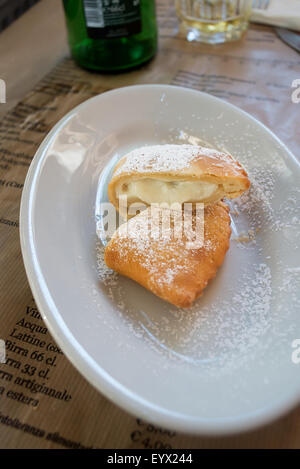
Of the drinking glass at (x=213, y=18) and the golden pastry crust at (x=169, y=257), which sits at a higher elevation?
the drinking glass at (x=213, y=18)

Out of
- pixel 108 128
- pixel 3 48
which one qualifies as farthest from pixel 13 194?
pixel 3 48

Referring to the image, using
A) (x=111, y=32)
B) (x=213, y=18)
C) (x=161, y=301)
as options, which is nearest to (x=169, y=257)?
(x=161, y=301)

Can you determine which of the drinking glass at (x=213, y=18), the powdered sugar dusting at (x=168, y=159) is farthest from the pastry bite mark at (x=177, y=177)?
the drinking glass at (x=213, y=18)

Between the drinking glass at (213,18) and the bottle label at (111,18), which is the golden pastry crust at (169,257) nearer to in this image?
the bottle label at (111,18)

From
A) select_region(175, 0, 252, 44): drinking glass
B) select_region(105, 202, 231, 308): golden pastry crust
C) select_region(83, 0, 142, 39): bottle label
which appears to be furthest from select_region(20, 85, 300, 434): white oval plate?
select_region(175, 0, 252, 44): drinking glass

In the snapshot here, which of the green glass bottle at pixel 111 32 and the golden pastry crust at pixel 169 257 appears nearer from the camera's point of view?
the golden pastry crust at pixel 169 257

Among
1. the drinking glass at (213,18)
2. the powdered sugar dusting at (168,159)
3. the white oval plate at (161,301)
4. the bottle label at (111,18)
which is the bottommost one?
the white oval plate at (161,301)

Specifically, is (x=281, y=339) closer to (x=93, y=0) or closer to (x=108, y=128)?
(x=108, y=128)

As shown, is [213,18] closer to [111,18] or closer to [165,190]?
[111,18]
